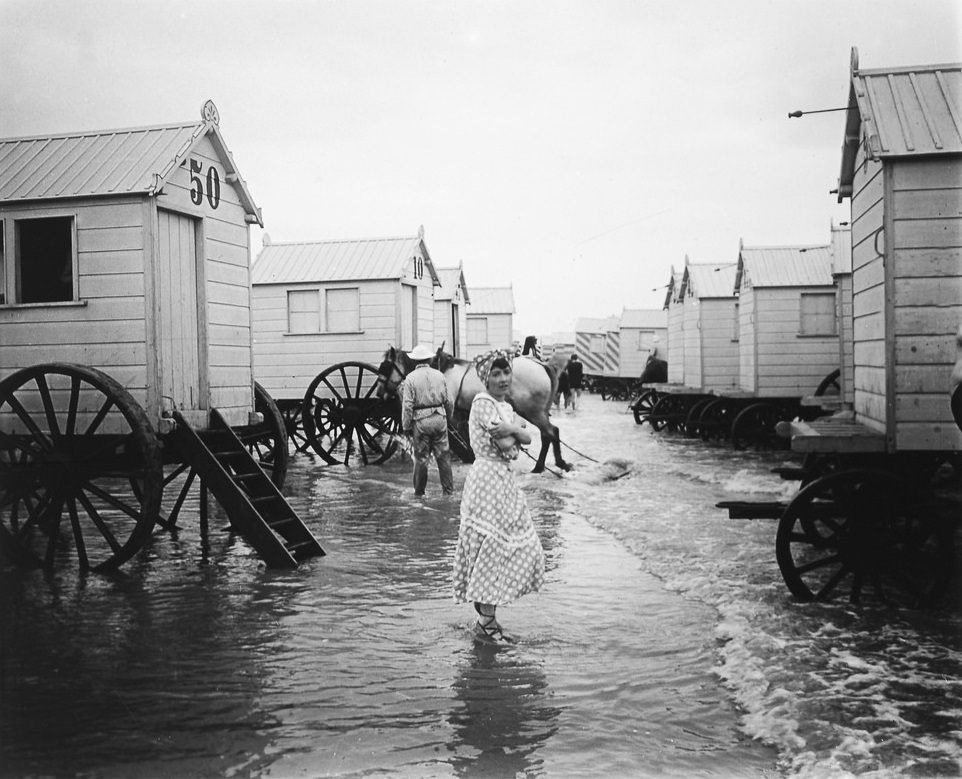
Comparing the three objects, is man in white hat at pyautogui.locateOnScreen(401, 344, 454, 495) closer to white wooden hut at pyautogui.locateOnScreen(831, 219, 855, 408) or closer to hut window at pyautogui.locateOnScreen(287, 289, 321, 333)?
hut window at pyautogui.locateOnScreen(287, 289, 321, 333)

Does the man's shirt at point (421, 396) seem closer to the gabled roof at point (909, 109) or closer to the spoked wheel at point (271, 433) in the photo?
the spoked wheel at point (271, 433)

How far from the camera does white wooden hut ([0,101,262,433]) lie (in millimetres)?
7938

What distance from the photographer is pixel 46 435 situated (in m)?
8.21

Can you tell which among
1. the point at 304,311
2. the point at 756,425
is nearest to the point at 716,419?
the point at 756,425

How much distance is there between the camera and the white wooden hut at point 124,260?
794cm

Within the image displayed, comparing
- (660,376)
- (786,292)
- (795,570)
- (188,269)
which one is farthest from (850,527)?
(660,376)

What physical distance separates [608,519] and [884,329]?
14.8ft

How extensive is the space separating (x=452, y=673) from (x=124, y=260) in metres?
4.93

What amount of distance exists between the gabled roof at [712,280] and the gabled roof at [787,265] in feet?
10.6

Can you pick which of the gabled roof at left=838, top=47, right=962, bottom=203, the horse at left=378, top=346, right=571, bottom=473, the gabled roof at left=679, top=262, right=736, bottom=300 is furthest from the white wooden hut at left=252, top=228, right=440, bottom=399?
the gabled roof at left=838, top=47, right=962, bottom=203

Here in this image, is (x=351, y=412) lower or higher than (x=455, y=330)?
lower

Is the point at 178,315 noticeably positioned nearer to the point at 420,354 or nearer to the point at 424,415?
the point at 424,415

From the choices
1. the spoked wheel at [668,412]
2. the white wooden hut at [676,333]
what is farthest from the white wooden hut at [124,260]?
the white wooden hut at [676,333]

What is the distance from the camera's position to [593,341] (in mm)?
51219
